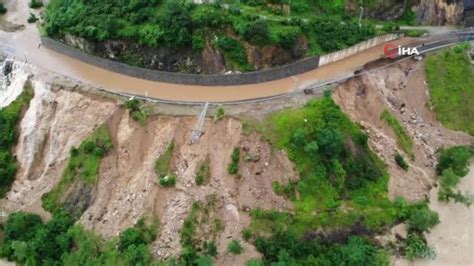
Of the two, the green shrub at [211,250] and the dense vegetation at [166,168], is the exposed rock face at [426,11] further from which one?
the green shrub at [211,250]

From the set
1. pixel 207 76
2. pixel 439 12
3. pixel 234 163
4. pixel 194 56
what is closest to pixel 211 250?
pixel 234 163

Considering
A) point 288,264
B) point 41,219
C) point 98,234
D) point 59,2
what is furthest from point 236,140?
point 59,2

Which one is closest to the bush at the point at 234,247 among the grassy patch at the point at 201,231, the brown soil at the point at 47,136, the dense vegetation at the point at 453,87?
the grassy patch at the point at 201,231

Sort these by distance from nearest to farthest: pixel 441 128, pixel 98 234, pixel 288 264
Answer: pixel 288 264
pixel 98 234
pixel 441 128

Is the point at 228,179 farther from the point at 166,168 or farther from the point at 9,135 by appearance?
the point at 9,135

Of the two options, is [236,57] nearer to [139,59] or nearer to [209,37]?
[209,37]
